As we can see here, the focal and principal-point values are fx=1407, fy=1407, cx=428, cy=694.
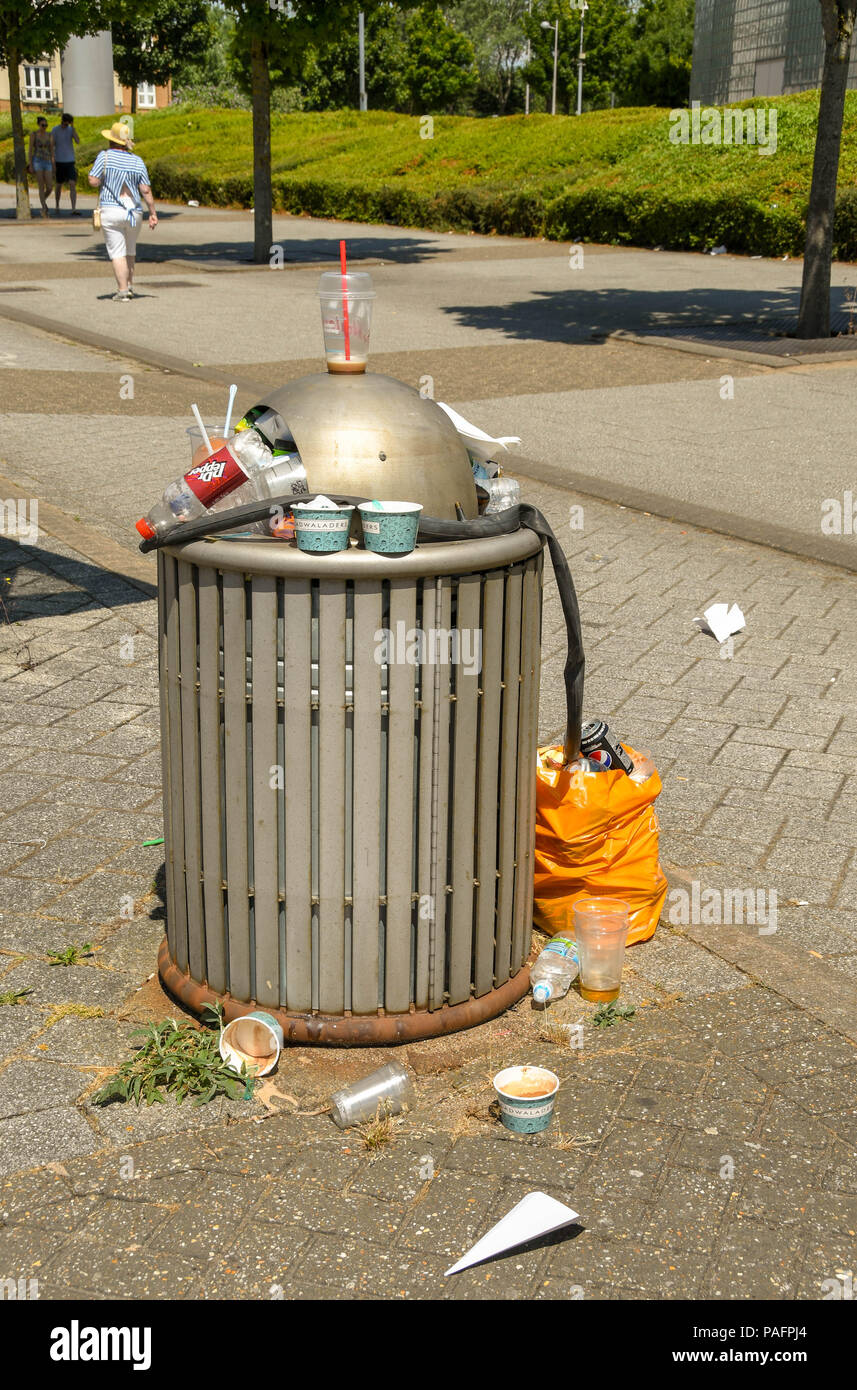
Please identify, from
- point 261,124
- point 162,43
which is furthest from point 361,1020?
point 162,43

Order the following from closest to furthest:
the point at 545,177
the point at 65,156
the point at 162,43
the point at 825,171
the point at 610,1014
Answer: the point at 610,1014
the point at 825,171
the point at 545,177
the point at 65,156
the point at 162,43

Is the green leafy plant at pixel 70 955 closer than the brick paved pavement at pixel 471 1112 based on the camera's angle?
No

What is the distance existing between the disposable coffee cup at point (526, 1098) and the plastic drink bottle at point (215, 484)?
4.76ft

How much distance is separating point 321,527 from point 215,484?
44 centimetres

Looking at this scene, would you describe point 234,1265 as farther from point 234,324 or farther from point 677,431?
point 234,324

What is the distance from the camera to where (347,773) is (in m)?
3.07

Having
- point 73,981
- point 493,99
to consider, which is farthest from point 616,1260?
point 493,99

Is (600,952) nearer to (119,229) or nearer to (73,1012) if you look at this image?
(73,1012)

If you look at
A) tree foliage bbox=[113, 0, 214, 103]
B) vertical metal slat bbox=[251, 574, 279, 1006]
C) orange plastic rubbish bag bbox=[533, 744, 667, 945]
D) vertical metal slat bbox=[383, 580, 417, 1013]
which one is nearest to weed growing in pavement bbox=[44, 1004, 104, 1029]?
vertical metal slat bbox=[251, 574, 279, 1006]

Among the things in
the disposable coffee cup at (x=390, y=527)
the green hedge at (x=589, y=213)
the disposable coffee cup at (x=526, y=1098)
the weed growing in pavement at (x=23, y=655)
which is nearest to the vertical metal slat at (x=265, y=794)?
the disposable coffee cup at (x=390, y=527)

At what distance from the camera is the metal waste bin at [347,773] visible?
9.80 feet

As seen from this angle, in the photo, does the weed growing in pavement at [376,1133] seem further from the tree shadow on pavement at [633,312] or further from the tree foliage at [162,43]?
→ the tree foliage at [162,43]

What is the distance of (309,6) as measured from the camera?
20031 millimetres
